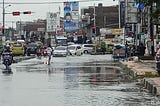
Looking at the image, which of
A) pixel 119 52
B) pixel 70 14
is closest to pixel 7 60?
pixel 119 52

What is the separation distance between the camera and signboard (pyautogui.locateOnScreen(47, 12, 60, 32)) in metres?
145

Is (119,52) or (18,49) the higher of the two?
(119,52)

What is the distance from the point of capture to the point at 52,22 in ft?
484

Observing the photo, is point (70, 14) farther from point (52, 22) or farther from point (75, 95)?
point (75, 95)

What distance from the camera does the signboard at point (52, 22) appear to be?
145 m

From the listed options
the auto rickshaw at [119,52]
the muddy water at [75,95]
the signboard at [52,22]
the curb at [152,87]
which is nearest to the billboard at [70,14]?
the signboard at [52,22]

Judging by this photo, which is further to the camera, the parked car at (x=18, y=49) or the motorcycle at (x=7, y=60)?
the parked car at (x=18, y=49)

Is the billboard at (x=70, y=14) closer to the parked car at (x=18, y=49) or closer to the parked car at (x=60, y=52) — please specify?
the parked car at (x=18, y=49)

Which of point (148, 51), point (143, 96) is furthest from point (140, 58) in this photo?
point (143, 96)

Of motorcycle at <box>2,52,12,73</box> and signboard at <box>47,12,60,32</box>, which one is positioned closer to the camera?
motorcycle at <box>2,52,12,73</box>

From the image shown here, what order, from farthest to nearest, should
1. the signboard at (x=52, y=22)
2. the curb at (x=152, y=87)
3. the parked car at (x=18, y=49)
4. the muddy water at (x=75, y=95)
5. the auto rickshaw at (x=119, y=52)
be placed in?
the signboard at (x=52, y=22) → the parked car at (x=18, y=49) → the auto rickshaw at (x=119, y=52) → the curb at (x=152, y=87) → the muddy water at (x=75, y=95)

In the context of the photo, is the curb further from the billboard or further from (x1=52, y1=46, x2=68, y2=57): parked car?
the billboard

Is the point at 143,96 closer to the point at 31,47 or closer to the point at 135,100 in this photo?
the point at 135,100

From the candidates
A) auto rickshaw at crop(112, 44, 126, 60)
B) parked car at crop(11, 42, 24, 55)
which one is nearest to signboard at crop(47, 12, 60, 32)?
parked car at crop(11, 42, 24, 55)
